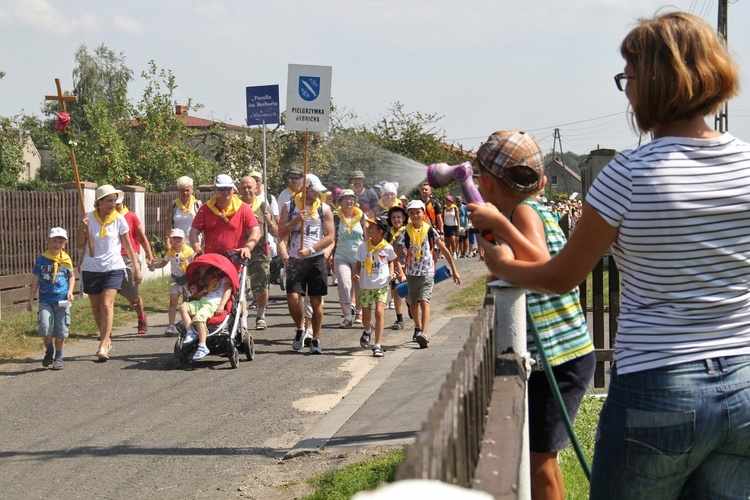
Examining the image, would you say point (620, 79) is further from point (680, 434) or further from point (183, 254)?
point (183, 254)

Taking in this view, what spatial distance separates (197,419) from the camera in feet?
26.3

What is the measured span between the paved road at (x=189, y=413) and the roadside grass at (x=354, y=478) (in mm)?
567

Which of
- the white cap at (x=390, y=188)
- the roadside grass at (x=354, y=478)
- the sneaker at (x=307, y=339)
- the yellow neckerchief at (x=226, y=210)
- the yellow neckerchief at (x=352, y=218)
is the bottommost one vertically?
the roadside grass at (x=354, y=478)

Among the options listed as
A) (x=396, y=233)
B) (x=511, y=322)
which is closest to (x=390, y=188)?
(x=396, y=233)

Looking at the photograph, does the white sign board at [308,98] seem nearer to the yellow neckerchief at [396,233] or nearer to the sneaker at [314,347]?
the yellow neckerchief at [396,233]

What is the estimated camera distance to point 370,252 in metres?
11.8

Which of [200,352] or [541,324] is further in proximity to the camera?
[200,352]

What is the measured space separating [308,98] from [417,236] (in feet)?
7.43

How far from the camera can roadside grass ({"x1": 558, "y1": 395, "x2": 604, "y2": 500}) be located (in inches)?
211

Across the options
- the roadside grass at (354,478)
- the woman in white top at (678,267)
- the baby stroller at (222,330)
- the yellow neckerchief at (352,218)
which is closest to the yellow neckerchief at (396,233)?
the yellow neckerchief at (352,218)

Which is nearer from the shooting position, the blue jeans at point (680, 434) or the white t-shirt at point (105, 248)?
the blue jeans at point (680, 434)

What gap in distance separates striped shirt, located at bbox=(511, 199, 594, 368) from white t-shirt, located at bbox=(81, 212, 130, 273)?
27.3ft

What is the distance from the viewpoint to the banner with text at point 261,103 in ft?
51.3

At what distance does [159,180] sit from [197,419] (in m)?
19.0
